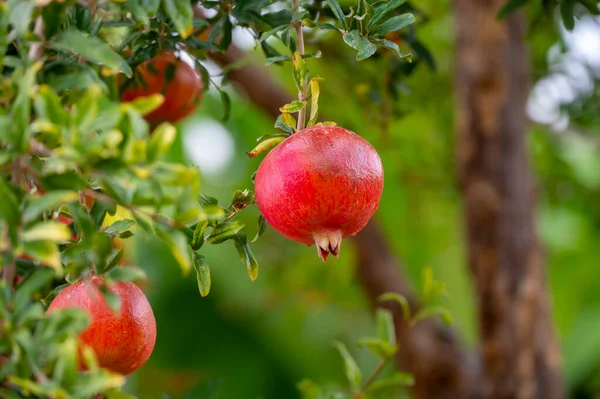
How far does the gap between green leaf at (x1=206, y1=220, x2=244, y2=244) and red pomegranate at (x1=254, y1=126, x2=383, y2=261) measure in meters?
0.04

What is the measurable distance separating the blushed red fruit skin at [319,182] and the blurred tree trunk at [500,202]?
36.6 inches

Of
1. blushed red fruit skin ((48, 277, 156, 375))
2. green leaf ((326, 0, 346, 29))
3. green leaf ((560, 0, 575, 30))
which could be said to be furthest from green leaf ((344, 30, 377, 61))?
green leaf ((560, 0, 575, 30))

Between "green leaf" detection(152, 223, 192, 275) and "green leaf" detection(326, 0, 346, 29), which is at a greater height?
"green leaf" detection(326, 0, 346, 29)

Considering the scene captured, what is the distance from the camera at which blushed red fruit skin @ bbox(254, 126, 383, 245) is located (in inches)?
17.1

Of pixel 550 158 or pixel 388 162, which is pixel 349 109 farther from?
pixel 550 158

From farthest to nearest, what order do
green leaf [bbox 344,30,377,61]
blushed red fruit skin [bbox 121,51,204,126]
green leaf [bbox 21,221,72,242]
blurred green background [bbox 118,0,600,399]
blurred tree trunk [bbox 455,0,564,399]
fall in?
1. blurred green background [bbox 118,0,600,399]
2. blurred tree trunk [bbox 455,0,564,399]
3. blushed red fruit skin [bbox 121,51,204,126]
4. green leaf [bbox 344,30,377,61]
5. green leaf [bbox 21,221,72,242]

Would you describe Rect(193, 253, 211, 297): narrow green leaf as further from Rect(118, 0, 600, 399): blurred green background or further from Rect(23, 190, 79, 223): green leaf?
Rect(118, 0, 600, 399): blurred green background

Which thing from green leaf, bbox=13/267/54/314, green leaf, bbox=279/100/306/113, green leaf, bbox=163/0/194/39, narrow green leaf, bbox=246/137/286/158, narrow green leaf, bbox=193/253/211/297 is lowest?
narrow green leaf, bbox=193/253/211/297

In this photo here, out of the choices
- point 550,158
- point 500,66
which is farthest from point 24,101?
point 550,158

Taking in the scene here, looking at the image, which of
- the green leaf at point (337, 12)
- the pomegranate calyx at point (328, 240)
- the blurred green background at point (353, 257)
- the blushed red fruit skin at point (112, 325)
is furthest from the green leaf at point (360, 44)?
the blurred green background at point (353, 257)

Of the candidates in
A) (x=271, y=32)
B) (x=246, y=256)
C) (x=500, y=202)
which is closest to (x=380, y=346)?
(x=246, y=256)

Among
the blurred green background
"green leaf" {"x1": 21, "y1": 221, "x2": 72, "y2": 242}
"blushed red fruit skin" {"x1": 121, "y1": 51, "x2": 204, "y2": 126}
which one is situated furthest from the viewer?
the blurred green background

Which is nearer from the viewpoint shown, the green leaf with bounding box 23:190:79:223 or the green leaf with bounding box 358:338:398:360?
the green leaf with bounding box 23:190:79:223

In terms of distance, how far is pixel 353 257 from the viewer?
1512 mm
